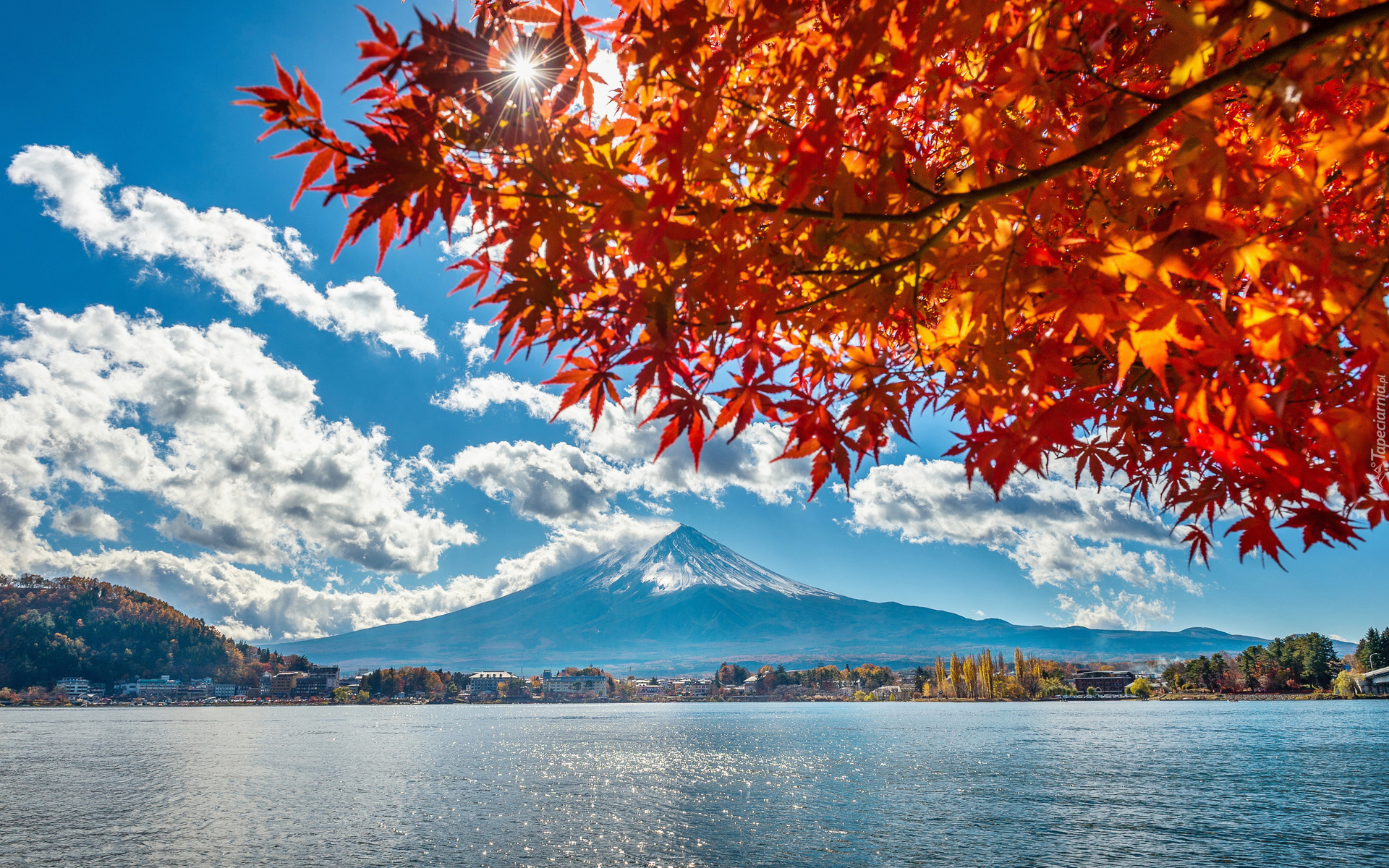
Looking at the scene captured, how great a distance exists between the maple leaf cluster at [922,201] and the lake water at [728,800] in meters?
28.1

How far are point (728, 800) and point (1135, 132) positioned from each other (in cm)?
4418

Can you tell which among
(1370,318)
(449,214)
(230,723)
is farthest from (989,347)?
(230,723)

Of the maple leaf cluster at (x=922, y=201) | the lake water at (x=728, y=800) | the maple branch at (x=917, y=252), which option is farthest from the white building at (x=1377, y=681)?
the maple branch at (x=917, y=252)

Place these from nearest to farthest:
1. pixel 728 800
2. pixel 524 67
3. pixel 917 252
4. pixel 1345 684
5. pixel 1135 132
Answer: pixel 1135 132 < pixel 917 252 < pixel 524 67 < pixel 728 800 < pixel 1345 684

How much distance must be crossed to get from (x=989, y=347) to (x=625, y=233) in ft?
4.49

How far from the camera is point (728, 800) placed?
40375 millimetres

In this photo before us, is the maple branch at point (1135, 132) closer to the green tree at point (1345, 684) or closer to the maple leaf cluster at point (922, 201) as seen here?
the maple leaf cluster at point (922, 201)

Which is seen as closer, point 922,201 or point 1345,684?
point 922,201

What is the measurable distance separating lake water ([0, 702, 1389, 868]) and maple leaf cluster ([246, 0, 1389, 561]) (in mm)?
28131

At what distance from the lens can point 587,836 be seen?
102 feet

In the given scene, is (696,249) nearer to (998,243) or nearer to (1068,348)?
(998,243)

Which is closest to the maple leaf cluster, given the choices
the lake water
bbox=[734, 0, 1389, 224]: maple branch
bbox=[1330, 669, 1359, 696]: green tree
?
bbox=[734, 0, 1389, 224]: maple branch

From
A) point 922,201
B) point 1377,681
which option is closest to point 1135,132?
point 922,201

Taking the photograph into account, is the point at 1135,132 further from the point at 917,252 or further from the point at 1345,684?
the point at 1345,684
